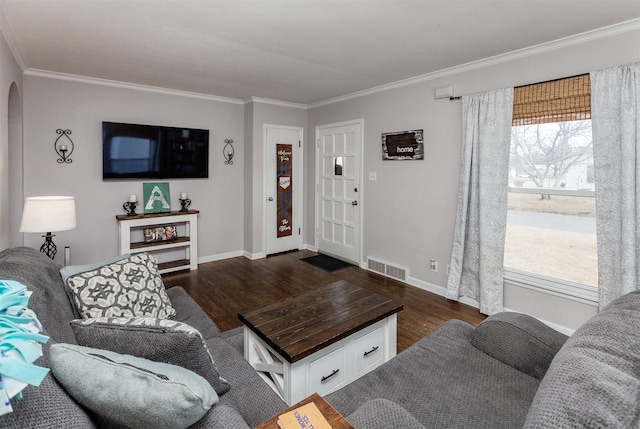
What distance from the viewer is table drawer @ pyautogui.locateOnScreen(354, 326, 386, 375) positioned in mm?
2021

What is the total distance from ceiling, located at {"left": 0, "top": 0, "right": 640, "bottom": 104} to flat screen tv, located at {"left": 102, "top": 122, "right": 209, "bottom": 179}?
2.28 ft

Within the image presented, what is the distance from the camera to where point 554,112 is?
108 inches

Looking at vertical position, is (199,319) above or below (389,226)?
below

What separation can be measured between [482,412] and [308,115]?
4924mm

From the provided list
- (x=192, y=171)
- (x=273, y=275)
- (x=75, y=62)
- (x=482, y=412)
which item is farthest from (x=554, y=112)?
(x=75, y=62)

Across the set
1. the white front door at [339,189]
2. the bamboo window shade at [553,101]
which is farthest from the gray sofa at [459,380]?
A: the white front door at [339,189]

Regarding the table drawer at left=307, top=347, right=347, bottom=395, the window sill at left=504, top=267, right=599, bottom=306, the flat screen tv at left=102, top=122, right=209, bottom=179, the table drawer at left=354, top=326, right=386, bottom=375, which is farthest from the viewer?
the flat screen tv at left=102, top=122, right=209, bottom=179

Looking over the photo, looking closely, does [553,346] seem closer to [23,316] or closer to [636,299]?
[636,299]

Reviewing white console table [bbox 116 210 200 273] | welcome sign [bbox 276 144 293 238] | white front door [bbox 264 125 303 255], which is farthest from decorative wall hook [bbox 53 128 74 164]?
welcome sign [bbox 276 144 293 238]

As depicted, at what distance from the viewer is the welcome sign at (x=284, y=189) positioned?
5.29 meters

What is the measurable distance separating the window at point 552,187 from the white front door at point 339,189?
2.03m

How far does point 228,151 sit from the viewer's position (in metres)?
5.02

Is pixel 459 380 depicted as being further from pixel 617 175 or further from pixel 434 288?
pixel 434 288

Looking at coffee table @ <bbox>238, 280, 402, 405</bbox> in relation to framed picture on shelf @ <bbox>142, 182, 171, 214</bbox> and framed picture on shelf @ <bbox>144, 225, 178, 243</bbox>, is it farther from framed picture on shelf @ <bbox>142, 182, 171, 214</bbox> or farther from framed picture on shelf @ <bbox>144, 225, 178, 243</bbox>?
framed picture on shelf @ <bbox>142, 182, 171, 214</bbox>
